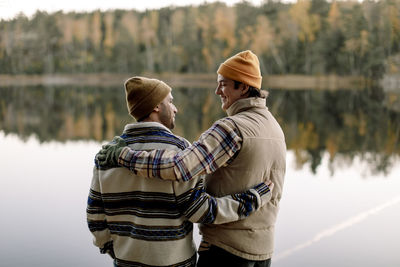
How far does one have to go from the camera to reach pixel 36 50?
203ft

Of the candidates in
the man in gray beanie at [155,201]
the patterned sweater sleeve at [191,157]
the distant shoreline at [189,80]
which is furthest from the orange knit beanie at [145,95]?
the distant shoreline at [189,80]

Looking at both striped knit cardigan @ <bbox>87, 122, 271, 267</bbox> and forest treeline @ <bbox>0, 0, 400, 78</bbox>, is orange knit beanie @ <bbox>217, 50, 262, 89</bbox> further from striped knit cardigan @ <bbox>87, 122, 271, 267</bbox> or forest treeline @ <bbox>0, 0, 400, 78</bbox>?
forest treeline @ <bbox>0, 0, 400, 78</bbox>

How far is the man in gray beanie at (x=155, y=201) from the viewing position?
1688 millimetres

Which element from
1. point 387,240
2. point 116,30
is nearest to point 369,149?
point 387,240

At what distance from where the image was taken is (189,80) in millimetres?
49938

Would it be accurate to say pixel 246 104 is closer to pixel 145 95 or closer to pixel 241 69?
pixel 241 69

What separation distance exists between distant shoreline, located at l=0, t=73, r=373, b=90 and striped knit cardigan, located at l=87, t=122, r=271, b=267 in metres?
34.8

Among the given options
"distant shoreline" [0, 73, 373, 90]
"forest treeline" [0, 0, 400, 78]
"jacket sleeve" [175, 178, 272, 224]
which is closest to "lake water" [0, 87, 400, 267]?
"jacket sleeve" [175, 178, 272, 224]

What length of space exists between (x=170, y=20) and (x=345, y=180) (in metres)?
58.3

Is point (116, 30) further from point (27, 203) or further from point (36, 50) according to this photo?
point (27, 203)

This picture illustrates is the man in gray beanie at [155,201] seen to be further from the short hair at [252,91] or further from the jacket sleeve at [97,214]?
the short hair at [252,91]

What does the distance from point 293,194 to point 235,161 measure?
4967 millimetres

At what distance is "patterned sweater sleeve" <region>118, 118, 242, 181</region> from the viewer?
1.61 m

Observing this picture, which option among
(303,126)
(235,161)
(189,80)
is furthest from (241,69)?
(189,80)
